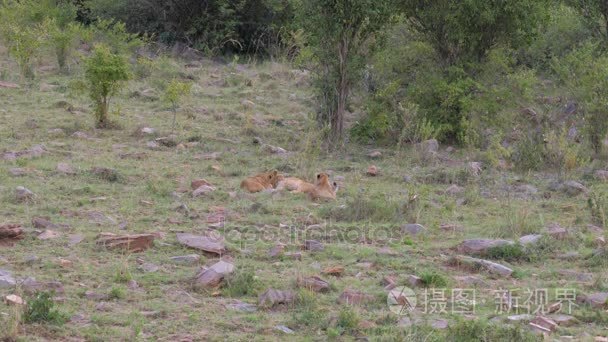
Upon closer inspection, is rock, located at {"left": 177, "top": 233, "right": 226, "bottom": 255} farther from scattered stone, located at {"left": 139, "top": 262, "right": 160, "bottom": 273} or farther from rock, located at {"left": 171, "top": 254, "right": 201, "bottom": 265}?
scattered stone, located at {"left": 139, "top": 262, "right": 160, "bottom": 273}

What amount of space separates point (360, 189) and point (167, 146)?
2929 millimetres

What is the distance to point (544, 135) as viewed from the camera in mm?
11734

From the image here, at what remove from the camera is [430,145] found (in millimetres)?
12219

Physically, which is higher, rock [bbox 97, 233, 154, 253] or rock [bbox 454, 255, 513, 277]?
rock [bbox 454, 255, 513, 277]

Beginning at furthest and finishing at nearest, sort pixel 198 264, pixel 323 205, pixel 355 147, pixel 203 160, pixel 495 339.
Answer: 1. pixel 355 147
2. pixel 203 160
3. pixel 323 205
4. pixel 198 264
5. pixel 495 339

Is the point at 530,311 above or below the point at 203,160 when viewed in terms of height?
above

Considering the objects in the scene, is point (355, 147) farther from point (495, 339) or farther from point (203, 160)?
point (495, 339)

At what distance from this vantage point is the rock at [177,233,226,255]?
7.17 m

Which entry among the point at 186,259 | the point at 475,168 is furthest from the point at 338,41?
the point at 186,259

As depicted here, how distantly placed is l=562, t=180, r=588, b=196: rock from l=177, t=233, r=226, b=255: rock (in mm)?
4318

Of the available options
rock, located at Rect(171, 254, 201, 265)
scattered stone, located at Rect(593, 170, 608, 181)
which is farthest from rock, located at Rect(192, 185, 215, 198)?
scattered stone, located at Rect(593, 170, 608, 181)

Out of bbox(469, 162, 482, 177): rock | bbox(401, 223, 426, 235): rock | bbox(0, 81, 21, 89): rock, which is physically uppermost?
bbox(401, 223, 426, 235): rock

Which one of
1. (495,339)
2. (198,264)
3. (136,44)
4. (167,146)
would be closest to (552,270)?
(495,339)

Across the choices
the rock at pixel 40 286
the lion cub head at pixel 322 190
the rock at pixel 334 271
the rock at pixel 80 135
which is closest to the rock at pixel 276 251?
the rock at pixel 334 271
